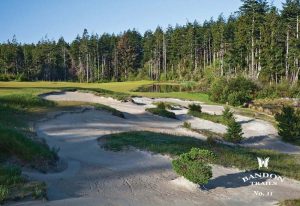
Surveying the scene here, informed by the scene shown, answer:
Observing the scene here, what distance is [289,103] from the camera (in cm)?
5319

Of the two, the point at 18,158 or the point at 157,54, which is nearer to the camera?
the point at 18,158

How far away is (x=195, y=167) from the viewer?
15344 mm

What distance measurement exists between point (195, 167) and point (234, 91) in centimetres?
4388

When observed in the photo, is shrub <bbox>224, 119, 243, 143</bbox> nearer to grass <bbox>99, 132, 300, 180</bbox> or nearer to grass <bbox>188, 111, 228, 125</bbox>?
grass <bbox>188, 111, 228, 125</bbox>

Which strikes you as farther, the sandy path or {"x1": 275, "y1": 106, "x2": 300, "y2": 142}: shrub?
{"x1": 275, "y1": 106, "x2": 300, "y2": 142}: shrub

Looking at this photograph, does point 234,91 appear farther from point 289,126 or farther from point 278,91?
point 289,126

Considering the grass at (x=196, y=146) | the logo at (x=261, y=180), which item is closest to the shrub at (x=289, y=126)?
the grass at (x=196, y=146)

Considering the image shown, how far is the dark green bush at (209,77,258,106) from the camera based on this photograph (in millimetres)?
56103

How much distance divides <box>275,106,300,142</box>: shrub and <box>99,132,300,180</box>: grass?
24.0 feet

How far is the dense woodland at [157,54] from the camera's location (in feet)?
289

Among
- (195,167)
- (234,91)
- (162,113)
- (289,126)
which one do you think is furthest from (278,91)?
(195,167)

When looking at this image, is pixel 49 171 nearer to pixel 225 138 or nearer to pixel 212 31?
pixel 225 138

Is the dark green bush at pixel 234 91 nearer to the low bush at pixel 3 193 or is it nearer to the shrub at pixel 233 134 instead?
the shrub at pixel 233 134

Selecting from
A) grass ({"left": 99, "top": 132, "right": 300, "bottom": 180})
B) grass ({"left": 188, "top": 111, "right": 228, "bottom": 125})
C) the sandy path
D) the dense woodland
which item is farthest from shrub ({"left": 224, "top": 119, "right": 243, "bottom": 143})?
the dense woodland
